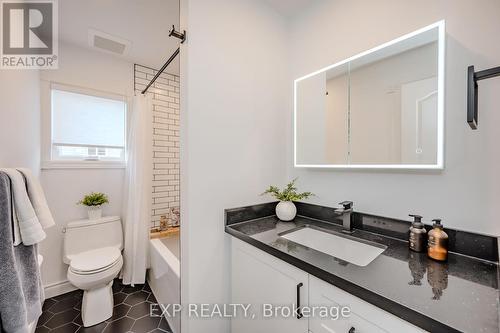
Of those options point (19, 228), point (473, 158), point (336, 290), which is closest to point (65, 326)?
point (19, 228)

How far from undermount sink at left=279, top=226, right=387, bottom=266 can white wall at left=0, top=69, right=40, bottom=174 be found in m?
1.62

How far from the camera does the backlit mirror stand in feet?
3.29

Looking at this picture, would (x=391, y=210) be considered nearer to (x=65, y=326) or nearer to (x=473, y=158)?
(x=473, y=158)

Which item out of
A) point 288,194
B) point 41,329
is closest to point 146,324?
point 41,329

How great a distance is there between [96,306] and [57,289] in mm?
747

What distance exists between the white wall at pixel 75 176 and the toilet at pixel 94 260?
0.19m

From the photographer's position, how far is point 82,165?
2.20 meters

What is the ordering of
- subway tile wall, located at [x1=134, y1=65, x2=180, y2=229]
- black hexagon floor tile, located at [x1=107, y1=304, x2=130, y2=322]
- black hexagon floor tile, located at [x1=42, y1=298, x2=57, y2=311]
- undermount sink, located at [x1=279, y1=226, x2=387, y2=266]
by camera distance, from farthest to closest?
subway tile wall, located at [x1=134, y1=65, x2=180, y2=229]
black hexagon floor tile, located at [x1=42, y1=298, x2=57, y2=311]
black hexagon floor tile, located at [x1=107, y1=304, x2=130, y2=322]
undermount sink, located at [x1=279, y1=226, x2=387, y2=266]

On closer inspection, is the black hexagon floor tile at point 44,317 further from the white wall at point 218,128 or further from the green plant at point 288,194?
the green plant at point 288,194

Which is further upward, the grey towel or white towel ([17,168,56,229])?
white towel ([17,168,56,229])

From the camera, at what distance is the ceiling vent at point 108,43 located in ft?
6.59

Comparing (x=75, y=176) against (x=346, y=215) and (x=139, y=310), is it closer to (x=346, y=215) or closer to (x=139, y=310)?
(x=139, y=310)

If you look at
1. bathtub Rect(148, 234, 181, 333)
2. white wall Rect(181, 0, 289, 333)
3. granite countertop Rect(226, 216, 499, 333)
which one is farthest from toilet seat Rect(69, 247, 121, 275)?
granite countertop Rect(226, 216, 499, 333)

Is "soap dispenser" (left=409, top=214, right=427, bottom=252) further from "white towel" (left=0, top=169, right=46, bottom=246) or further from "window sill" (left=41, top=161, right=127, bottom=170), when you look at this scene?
"window sill" (left=41, top=161, right=127, bottom=170)
